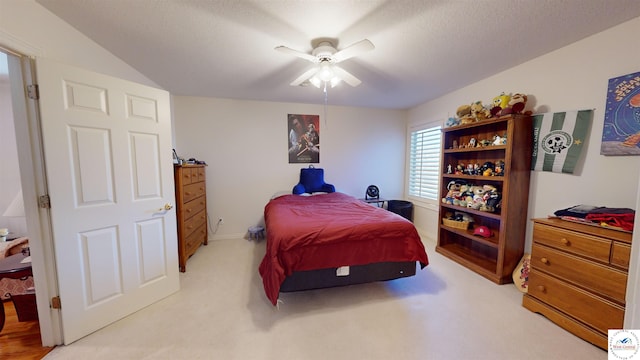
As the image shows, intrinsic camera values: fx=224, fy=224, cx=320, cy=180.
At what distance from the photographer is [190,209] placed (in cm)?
292

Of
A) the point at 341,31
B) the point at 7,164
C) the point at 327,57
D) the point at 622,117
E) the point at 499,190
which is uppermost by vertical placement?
the point at 341,31

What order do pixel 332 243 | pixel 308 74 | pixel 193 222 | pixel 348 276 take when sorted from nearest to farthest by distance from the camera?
pixel 332 243, pixel 348 276, pixel 308 74, pixel 193 222

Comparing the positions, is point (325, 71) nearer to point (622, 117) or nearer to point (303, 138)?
point (303, 138)

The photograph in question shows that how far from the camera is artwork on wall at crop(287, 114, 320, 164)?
4.02 metres

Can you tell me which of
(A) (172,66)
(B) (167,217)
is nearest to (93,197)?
(B) (167,217)

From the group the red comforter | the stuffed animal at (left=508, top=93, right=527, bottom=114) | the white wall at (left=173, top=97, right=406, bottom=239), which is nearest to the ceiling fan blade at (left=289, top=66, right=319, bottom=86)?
the white wall at (left=173, top=97, right=406, bottom=239)

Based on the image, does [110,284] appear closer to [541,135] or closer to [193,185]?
[193,185]

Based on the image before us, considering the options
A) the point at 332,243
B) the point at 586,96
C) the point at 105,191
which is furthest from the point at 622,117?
the point at 105,191

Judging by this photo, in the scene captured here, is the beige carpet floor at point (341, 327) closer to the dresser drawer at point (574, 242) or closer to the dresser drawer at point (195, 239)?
the dresser drawer at point (195, 239)

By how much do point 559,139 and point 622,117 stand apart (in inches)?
16.2

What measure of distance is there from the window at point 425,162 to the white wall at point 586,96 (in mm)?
1358

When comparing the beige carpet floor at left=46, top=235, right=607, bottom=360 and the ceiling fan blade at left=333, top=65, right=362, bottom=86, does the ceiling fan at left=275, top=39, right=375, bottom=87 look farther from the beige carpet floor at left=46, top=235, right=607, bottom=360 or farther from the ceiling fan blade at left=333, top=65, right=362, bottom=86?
the beige carpet floor at left=46, top=235, right=607, bottom=360

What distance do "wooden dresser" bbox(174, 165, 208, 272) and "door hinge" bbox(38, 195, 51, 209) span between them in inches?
Result: 42.6

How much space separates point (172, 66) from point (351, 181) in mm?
3240
